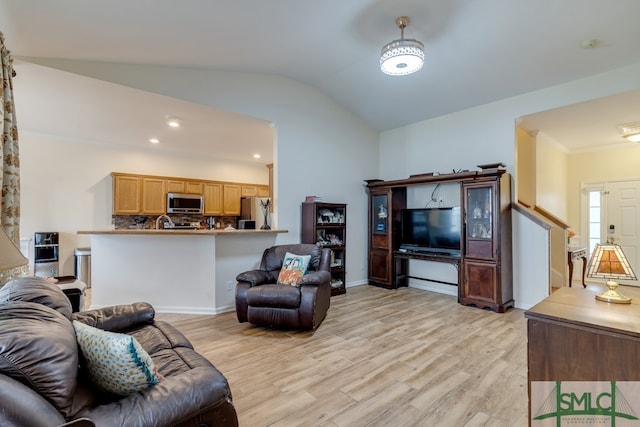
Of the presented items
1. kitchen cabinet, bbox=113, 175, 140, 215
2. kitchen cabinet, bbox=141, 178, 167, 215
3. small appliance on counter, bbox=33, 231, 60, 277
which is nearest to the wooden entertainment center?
kitchen cabinet, bbox=141, 178, 167, 215

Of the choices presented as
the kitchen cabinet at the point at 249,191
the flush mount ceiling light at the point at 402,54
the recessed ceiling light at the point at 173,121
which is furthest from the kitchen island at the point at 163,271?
the kitchen cabinet at the point at 249,191

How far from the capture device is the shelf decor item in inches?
66.8

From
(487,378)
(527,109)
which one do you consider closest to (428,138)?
(527,109)

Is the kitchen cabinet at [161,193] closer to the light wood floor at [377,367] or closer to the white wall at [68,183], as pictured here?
the white wall at [68,183]

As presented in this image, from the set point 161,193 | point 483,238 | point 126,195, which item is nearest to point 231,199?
point 161,193

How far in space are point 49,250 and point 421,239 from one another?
21.0 ft

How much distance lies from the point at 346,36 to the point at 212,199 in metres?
5.04

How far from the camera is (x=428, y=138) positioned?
5.48 meters

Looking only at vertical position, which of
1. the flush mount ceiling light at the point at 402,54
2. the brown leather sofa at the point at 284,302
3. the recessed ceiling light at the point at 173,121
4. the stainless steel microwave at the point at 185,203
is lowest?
the brown leather sofa at the point at 284,302

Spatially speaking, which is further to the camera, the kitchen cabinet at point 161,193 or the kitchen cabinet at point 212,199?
the kitchen cabinet at point 212,199

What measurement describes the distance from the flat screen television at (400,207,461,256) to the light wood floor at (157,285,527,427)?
1.07 meters

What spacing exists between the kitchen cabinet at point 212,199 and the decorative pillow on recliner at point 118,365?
20.2 feet

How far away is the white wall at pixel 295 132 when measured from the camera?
12.5 feet

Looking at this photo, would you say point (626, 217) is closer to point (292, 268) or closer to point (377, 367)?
point (377, 367)
